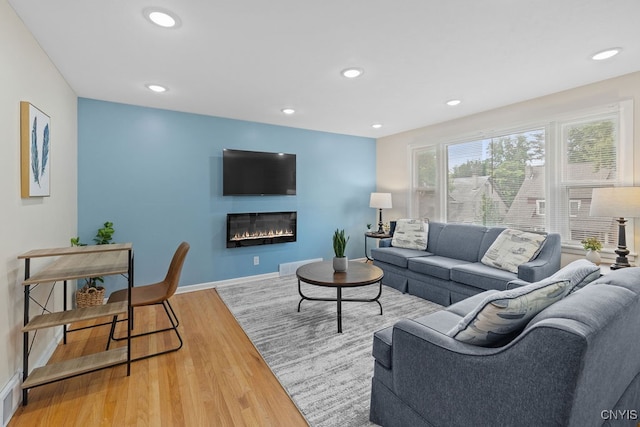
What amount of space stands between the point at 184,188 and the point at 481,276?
3.62 meters

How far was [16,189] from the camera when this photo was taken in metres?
1.83

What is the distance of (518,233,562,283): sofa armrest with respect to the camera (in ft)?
8.88

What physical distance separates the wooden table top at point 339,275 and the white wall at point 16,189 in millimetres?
1992

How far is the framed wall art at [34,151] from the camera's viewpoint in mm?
1887

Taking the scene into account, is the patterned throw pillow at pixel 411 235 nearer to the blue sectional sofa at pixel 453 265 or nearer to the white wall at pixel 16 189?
the blue sectional sofa at pixel 453 265

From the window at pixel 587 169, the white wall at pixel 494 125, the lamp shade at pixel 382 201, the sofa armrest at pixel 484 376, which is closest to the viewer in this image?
the sofa armrest at pixel 484 376


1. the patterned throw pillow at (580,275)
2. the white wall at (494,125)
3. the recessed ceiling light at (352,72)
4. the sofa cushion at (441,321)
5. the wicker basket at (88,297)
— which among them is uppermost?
the recessed ceiling light at (352,72)

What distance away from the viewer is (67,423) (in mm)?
1651

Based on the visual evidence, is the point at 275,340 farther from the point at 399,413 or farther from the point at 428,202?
the point at 428,202

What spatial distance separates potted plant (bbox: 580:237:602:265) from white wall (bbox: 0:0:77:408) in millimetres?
4460

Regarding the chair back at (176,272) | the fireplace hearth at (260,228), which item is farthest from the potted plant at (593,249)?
the chair back at (176,272)

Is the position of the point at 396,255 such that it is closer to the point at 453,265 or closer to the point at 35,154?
the point at 453,265

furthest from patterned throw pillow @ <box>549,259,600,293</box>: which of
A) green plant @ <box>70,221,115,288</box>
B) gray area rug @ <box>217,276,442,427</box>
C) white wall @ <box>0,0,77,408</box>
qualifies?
green plant @ <box>70,221,115,288</box>

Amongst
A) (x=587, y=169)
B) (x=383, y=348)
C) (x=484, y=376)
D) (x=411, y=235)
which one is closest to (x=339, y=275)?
(x=383, y=348)
